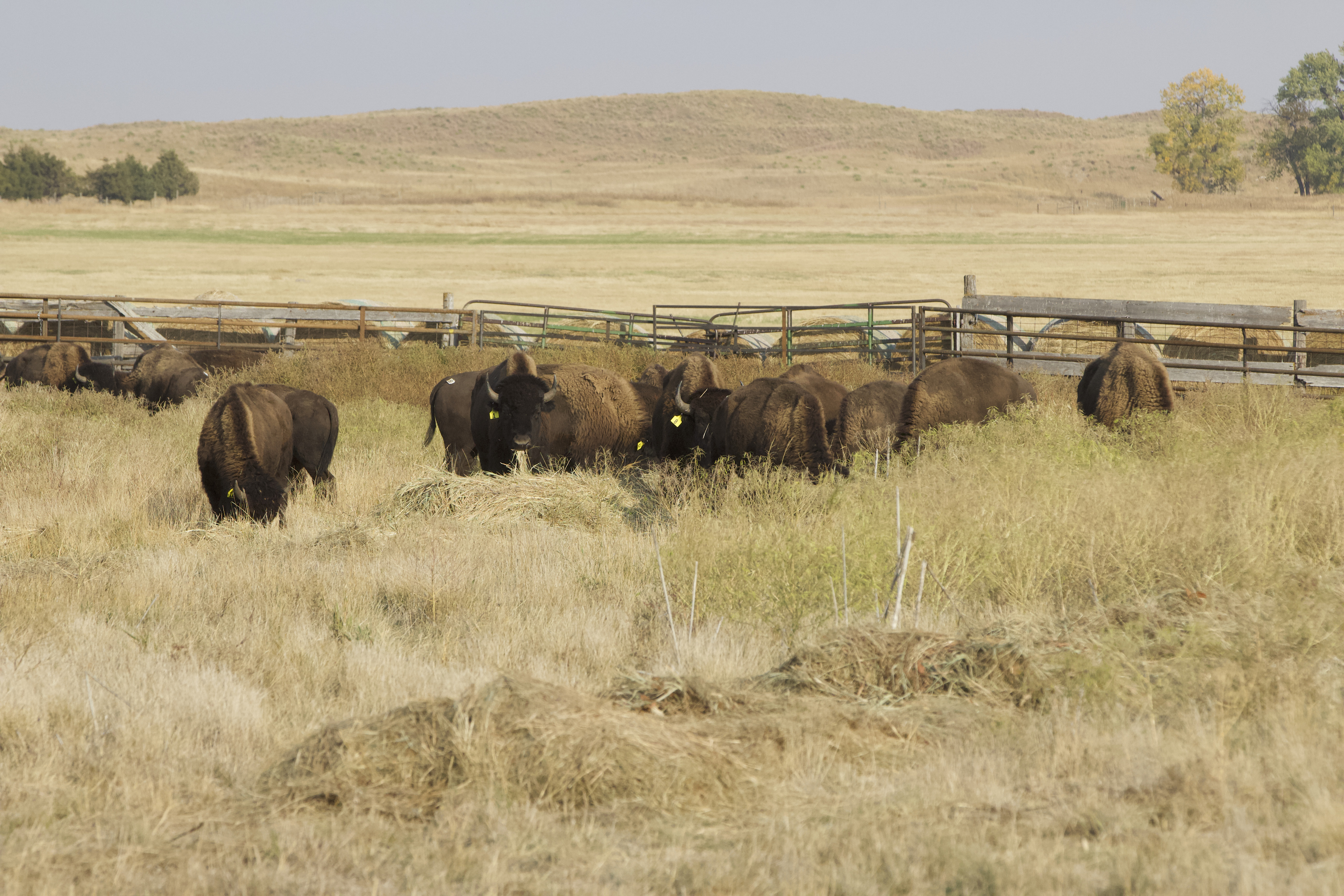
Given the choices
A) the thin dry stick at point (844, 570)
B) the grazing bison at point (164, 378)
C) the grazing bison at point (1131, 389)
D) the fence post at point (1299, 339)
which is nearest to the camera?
the thin dry stick at point (844, 570)

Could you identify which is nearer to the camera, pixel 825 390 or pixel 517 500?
pixel 517 500

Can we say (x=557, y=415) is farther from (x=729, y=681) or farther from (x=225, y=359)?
(x=225, y=359)

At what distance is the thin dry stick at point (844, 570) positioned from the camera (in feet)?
20.1

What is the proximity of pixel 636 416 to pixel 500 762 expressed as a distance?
314 inches

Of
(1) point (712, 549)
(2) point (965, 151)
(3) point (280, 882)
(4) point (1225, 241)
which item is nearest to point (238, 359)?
(1) point (712, 549)

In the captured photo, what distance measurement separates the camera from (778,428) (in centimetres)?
1039

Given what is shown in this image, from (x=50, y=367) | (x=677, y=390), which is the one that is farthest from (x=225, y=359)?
(x=677, y=390)

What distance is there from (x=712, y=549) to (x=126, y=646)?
11.2 ft

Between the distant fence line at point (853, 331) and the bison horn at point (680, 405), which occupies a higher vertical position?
the distant fence line at point (853, 331)

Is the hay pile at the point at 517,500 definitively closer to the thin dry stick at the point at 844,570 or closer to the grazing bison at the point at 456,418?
the grazing bison at the point at 456,418

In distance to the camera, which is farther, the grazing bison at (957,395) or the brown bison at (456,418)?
the brown bison at (456,418)

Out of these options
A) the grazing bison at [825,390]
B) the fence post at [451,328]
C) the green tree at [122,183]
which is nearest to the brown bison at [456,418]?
the grazing bison at [825,390]

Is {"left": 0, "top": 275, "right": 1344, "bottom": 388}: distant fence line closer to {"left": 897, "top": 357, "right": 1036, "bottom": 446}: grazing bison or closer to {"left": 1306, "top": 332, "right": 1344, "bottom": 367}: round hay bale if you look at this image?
{"left": 1306, "top": 332, "right": 1344, "bottom": 367}: round hay bale

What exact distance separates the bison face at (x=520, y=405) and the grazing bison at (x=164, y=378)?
739 cm
